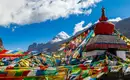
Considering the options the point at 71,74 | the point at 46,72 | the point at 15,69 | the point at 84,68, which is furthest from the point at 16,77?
the point at 84,68

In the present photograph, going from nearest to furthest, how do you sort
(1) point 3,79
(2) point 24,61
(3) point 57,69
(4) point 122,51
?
(1) point 3,79
(3) point 57,69
(2) point 24,61
(4) point 122,51

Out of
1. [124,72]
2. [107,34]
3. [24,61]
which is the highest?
[107,34]

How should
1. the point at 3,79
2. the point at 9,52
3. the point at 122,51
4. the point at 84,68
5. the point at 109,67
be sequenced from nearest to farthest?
the point at 3,79
the point at 84,68
the point at 109,67
the point at 9,52
the point at 122,51

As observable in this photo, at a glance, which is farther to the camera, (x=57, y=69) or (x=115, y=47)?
(x=115, y=47)

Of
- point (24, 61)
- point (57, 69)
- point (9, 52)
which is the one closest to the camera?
point (57, 69)

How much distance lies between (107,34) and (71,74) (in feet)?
24.6

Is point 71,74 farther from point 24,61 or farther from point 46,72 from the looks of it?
point 24,61

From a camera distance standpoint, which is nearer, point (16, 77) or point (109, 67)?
point (16, 77)

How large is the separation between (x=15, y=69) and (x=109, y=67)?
10.8 ft

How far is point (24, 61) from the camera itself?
11.6 m

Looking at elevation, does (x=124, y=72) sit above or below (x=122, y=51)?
below

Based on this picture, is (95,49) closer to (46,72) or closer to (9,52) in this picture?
(9,52)

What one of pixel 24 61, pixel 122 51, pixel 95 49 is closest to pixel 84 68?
pixel 24 61

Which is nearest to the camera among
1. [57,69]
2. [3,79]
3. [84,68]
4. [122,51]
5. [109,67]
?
[3,79]
